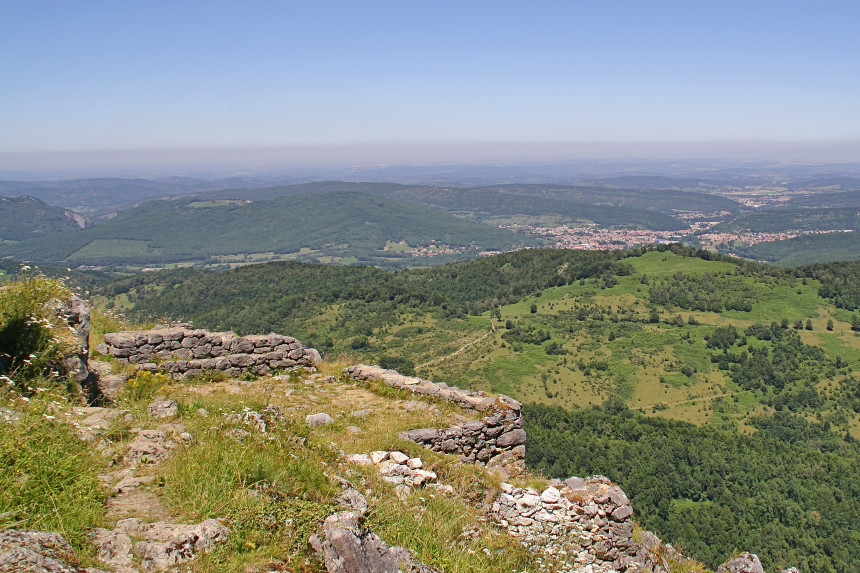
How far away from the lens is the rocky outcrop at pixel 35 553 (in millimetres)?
3379

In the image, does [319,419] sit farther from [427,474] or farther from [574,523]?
[574,523]

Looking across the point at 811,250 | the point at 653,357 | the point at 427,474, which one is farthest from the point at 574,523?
the point at 811,250

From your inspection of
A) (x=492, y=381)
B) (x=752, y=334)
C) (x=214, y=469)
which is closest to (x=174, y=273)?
(x=492, y=381)

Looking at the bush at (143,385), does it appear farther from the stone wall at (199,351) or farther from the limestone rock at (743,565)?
the limestone rock at (743,565)

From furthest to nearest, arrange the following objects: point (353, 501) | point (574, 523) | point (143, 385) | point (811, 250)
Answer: point (811, 250), point (143, 385), point (574, 523), point (353, 501)

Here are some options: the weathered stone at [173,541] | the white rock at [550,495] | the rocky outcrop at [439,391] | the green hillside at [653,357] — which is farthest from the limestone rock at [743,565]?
the green hillside at [653,357]

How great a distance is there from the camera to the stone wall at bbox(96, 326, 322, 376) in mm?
12000

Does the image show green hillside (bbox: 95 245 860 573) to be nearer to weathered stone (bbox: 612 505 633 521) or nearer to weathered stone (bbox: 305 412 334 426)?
weathered stone (bbox: 305 412 334 426)

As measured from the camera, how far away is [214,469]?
5.64 m

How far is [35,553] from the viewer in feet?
11.6

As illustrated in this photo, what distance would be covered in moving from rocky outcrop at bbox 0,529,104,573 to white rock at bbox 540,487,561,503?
21.4ft

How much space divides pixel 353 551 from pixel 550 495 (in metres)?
4.74

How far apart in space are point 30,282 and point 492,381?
5346cm

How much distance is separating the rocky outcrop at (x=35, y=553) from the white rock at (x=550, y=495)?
652cm
